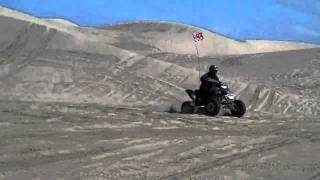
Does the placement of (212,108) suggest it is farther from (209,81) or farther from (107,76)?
(107,76)

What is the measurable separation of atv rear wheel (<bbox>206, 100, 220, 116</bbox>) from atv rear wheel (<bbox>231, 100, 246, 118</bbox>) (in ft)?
2.51

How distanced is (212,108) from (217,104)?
0.20m

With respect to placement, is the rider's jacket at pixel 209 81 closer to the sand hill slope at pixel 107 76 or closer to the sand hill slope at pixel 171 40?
the sand hill slope at pixel 107 76

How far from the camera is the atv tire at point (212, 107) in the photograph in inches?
645

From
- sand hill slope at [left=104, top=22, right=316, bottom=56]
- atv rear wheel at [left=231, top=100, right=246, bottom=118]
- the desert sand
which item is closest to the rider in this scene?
atv rear wheel at [left=231, top=100, right=246, bottom=118]

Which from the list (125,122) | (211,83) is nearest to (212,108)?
(211,83)

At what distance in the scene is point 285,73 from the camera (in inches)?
1391

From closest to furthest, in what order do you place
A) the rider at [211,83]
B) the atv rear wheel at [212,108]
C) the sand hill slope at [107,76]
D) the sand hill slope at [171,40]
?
the atv rear wheel at [212,108] → the rider at [211,83] → the sand hill slope at [107,76] → the sand hill slope at [171,40]

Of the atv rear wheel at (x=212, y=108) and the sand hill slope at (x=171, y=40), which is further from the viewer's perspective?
the sand hill slope at (x=171, y=40)

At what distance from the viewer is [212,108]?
16500mm

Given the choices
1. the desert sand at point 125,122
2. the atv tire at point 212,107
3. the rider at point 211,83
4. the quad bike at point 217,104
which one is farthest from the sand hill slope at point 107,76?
the atv tire at point 212,107

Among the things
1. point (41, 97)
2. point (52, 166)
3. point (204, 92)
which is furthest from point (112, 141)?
point (41, 97)

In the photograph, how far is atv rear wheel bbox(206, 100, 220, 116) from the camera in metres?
16.4

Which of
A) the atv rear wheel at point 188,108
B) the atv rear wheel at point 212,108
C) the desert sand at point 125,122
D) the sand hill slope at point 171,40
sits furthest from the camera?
the sand hill slope at point 171,40
